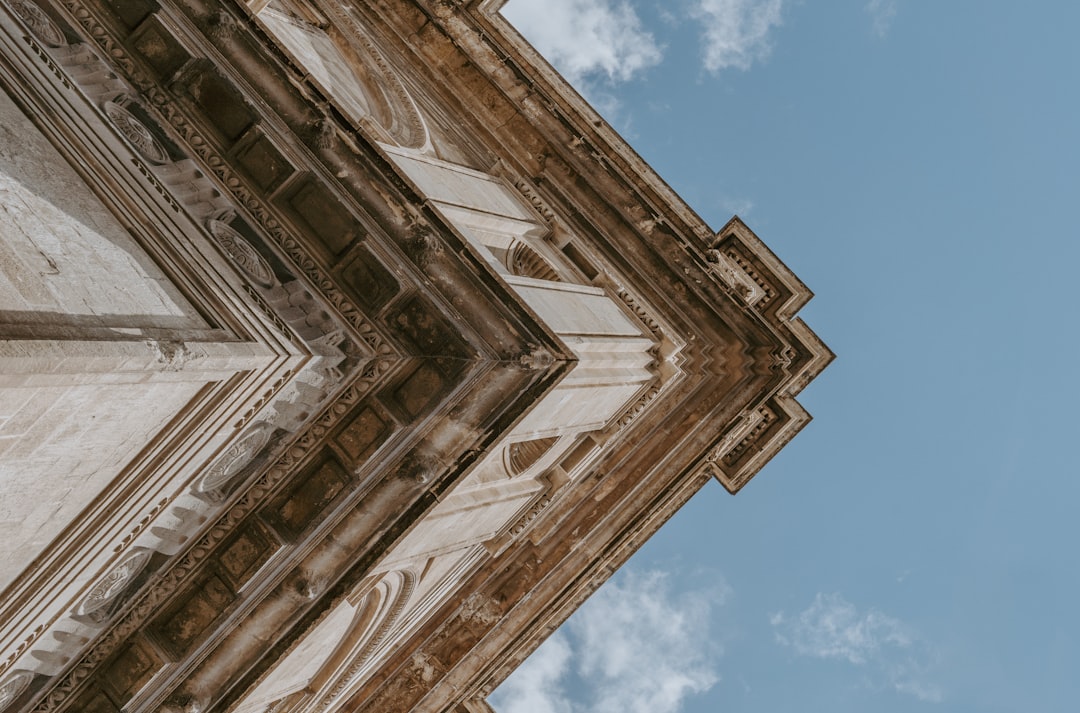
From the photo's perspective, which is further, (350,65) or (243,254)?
(350,65)

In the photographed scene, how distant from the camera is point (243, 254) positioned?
9172 millimetres

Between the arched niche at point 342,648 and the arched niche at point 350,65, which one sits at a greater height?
the arched niche at point 350,65

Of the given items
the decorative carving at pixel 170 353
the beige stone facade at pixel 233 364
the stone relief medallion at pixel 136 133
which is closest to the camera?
the decorative carving at pixel 170 353

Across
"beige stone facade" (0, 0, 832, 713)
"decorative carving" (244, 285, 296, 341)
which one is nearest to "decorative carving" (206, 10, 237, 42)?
"beige stone facade" (0, 0, 832, 713)

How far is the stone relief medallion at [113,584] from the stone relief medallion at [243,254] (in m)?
2.70

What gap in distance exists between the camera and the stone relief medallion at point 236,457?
8688 mm

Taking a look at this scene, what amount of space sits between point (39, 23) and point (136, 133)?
4.17ft

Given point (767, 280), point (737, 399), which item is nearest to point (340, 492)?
point (737, 399)

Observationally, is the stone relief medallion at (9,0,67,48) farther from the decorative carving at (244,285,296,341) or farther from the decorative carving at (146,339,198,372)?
the decorative carving at (146,339,198,372)

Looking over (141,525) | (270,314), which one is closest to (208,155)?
(270,314)

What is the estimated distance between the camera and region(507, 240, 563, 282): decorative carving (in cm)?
1509

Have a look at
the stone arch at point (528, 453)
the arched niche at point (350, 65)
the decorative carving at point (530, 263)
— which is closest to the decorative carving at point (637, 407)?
the stone arch at point (528, 453)

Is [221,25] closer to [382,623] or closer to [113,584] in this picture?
[113,584]

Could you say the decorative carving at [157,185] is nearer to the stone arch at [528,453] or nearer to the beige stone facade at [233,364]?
the beige stone facade at [233,364]
